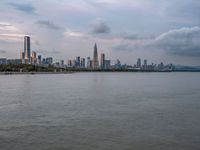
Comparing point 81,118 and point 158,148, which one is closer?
point 158,148

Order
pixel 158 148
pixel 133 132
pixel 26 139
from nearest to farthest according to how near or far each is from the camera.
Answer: pixel 158 148
pixel 26 139
pixel 133 132

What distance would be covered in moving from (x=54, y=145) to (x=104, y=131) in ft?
11.8

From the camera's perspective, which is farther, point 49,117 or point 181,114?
point 181,114

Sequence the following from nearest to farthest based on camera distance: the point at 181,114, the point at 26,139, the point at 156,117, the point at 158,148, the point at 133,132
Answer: the point at 158,148, the point at 26,139, the point at 133,132, the point at 156,117, the point at 181,114

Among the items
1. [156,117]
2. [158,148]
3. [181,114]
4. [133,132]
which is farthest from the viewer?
[181,114]

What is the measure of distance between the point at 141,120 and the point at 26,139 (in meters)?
8.20

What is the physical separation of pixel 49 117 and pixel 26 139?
20.0 feet

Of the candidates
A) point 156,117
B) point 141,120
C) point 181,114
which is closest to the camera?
point 141,120

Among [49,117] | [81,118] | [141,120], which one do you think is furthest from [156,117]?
[49,117]

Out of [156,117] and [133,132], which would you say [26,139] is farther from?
[156,117]

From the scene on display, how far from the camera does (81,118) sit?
19.8m

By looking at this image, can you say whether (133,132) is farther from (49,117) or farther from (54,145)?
(49,117)

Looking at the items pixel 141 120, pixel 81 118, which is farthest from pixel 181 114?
pixel 81 118

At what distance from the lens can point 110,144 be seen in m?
13.6
